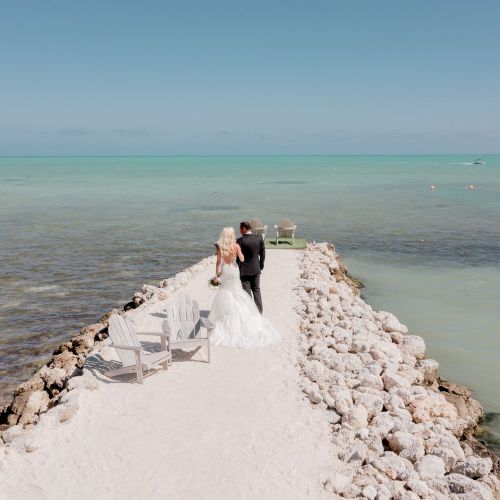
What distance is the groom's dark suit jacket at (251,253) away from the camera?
11273mm

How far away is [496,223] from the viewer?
36656 mm

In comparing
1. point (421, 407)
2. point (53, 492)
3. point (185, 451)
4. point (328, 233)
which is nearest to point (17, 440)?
point (53, 492)

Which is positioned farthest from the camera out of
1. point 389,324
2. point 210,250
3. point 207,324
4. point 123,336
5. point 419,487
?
point 210,250

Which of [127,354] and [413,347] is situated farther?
[413,347]

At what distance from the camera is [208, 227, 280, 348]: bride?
1055cm

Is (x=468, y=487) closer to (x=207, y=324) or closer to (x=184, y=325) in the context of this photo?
(x=207, y=324)

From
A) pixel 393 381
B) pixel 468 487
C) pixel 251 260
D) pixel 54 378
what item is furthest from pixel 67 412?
pixel 468 487

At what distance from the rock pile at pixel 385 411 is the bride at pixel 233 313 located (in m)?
0.95

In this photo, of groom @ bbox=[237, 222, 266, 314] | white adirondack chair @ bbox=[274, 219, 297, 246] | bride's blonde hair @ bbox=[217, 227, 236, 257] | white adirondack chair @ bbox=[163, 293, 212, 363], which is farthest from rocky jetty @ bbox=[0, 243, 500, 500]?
white adirondack chair @ bbox=[274, 219, 297, 246]

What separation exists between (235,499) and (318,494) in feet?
3.14

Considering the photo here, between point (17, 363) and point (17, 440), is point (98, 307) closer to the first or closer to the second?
point (17, 363)

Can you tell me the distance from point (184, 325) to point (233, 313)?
3.49ft

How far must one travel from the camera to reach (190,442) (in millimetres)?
7090

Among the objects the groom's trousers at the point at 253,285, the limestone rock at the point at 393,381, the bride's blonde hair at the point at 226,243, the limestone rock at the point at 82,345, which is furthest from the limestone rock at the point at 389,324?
the limestone rock at the point at 82,345
